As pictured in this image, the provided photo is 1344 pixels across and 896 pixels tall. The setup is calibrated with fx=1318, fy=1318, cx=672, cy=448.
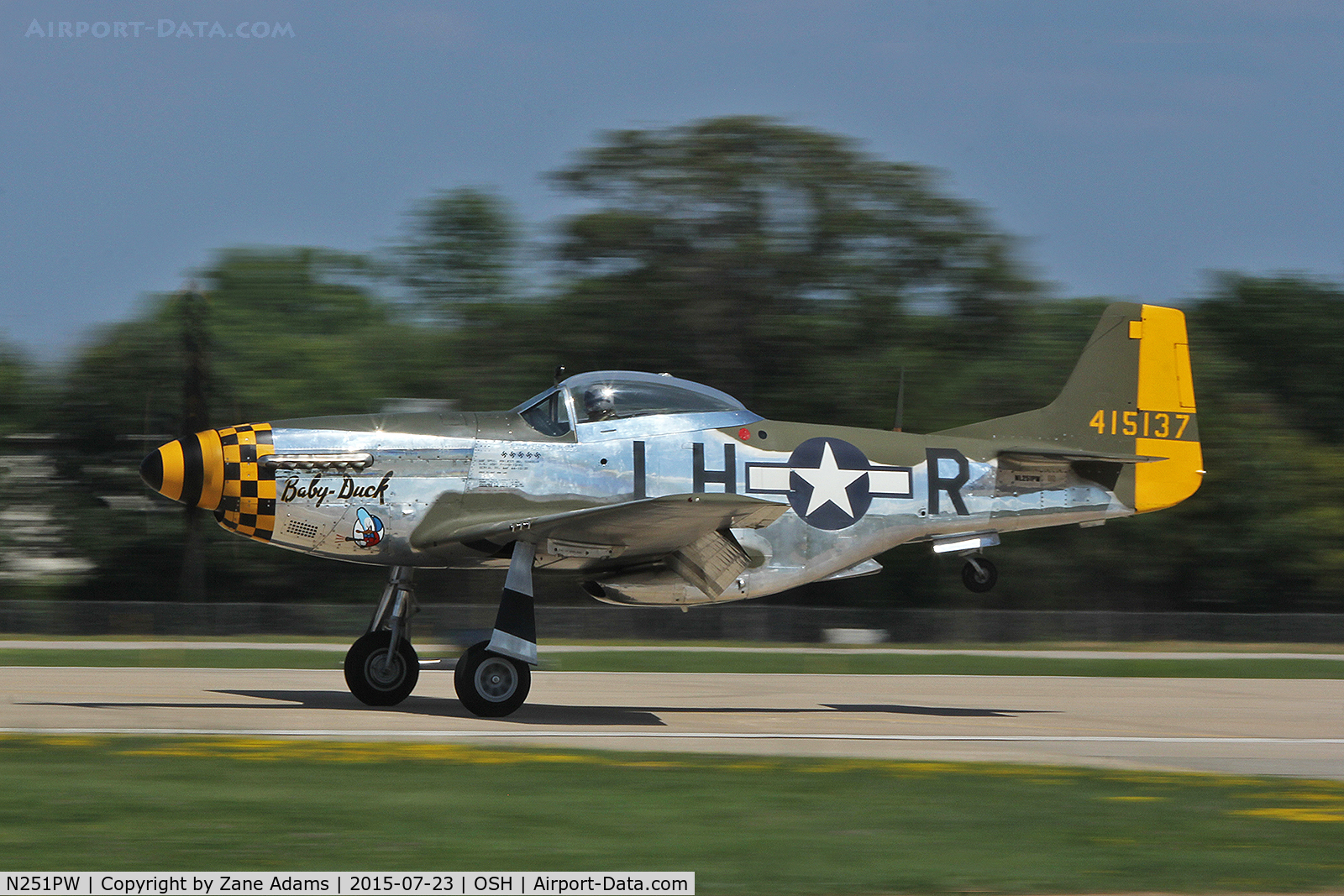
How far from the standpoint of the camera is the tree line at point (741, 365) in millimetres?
28031

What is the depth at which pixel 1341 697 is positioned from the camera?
15531 mm

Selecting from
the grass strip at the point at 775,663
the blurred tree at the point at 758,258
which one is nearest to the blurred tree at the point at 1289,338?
the blurred tree at the point at 758,258

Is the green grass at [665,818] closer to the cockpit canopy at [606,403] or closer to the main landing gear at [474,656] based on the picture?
the main landing gear at [474,656]

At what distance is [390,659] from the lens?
12.6 meters

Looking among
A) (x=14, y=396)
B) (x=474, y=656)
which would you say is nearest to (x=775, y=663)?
(x=474, y=656)

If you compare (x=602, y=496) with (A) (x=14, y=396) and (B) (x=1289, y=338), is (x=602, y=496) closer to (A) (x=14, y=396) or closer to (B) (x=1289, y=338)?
(A) (x=14, y=396)

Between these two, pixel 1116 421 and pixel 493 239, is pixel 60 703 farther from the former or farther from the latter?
pixel 493 239

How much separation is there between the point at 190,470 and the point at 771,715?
19.4ft

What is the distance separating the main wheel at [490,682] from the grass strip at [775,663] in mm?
5331

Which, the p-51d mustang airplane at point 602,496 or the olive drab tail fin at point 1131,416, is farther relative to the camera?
the olive drab tail fin at point 1131,416

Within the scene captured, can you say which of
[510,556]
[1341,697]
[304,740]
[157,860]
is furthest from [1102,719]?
[157,860]

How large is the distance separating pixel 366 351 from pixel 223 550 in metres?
5.88

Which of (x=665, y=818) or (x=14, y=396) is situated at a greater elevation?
(x=14, y=396)
